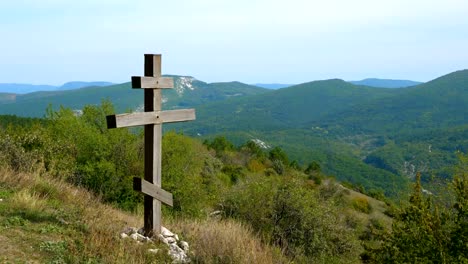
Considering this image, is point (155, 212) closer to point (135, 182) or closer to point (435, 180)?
point (135, 182)

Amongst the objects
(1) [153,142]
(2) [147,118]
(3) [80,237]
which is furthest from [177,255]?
(2) [147,118]

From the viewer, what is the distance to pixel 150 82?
7.87 m

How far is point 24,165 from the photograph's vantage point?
12.8 m

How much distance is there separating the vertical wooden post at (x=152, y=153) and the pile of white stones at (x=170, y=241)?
0.53ft

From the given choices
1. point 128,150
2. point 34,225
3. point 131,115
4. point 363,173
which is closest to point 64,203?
point 34,225

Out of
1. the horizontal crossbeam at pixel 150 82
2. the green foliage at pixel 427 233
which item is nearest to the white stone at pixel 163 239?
the horizontal crossbeam at pixel 150 82

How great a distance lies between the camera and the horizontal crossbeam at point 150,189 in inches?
303

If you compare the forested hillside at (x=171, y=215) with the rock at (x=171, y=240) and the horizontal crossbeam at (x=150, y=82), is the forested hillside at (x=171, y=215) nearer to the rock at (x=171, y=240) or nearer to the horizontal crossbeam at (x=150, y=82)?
the rock at (x=171, y=240)

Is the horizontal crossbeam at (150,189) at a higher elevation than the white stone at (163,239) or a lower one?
higher

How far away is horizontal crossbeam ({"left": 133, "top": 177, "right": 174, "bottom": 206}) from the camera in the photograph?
303 inches

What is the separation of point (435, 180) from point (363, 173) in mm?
122878

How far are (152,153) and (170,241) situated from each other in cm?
152

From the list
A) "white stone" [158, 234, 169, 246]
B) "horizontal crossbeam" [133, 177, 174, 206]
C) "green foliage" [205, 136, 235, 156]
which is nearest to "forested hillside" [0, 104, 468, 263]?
"white stone" [158, 234, 169, 246]

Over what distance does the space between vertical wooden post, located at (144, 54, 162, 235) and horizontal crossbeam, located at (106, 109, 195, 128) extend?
0.40ft
